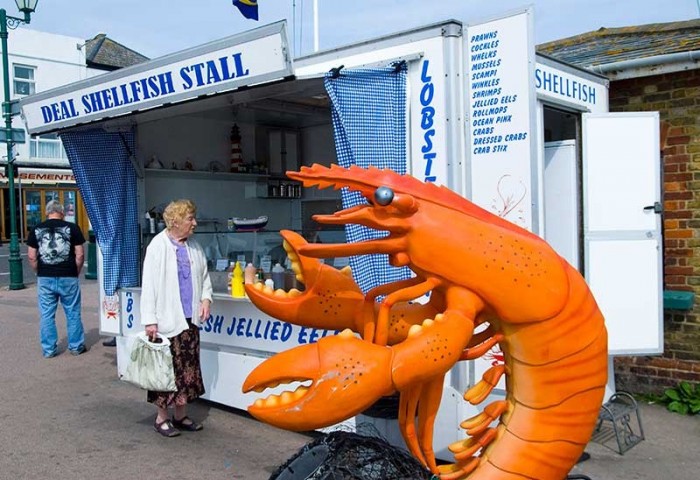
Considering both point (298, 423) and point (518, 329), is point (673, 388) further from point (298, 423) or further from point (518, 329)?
point (298, 423)

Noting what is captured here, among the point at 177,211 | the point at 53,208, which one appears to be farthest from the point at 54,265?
the point at 177,211

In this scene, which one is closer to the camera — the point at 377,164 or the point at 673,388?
the point at 377,164

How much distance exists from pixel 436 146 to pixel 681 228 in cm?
279

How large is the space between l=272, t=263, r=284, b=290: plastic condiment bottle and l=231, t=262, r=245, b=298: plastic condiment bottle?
0.90 feet

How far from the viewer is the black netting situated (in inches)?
87.9

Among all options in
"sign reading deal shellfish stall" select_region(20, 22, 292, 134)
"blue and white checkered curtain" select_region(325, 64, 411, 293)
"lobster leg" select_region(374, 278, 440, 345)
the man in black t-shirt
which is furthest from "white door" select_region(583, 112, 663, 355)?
the man in black t-shirt

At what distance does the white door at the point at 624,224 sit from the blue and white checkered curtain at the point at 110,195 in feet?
14.3

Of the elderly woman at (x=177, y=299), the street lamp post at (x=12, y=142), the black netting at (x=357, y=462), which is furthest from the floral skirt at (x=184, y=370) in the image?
the street lamp post at (x=12, y=142)

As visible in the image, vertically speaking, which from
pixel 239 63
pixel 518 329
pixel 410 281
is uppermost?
pixel 239 63

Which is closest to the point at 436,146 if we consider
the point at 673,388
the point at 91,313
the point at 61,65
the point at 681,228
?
the point at 681,228

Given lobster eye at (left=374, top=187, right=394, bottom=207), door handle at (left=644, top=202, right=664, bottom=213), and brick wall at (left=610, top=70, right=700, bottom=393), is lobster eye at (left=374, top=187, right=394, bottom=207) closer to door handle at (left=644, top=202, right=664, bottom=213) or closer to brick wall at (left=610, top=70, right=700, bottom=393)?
door handle at (left=644, top=202, right=664, bottom=213)

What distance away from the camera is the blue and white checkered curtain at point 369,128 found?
4059 millimetres

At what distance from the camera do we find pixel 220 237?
247 inches

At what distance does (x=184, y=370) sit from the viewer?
16.5ft
